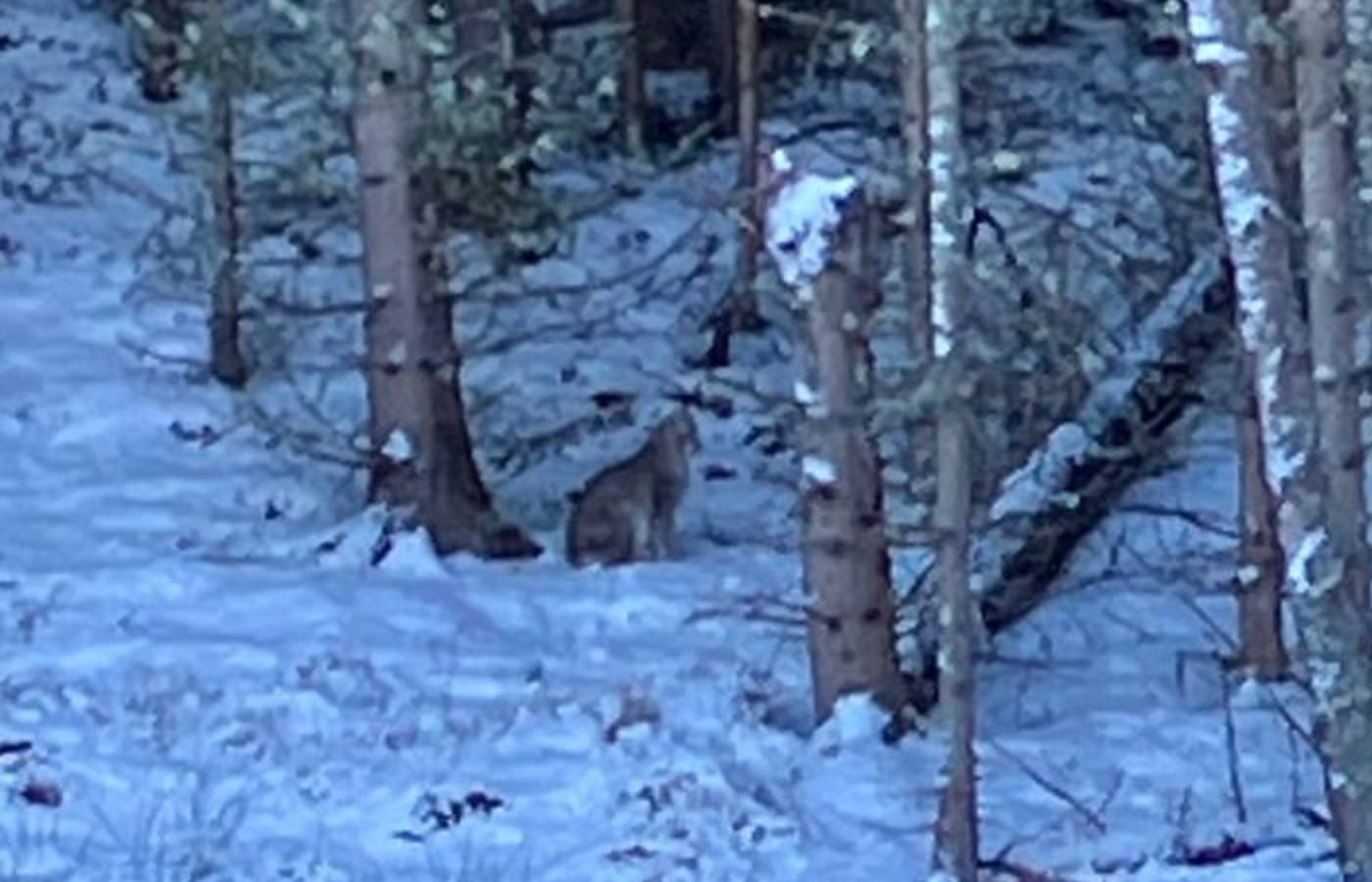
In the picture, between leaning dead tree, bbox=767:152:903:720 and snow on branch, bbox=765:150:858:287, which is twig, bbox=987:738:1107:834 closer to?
leaning dead tree, bbox=767:152:903:720

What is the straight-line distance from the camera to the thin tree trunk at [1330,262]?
1092cm

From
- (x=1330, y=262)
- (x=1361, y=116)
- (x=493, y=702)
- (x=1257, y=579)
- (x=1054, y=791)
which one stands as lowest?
(x=1054, y=791)

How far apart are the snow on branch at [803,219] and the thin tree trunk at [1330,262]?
217 centimetres

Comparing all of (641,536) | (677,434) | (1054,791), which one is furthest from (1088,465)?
(1054,791)

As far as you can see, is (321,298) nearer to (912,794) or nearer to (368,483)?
(368,483)

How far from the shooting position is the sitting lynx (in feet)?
53.4

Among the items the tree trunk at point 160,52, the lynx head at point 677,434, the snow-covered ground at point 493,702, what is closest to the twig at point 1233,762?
the snow-covered ground at point 493,702

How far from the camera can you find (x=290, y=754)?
13242 millimetres

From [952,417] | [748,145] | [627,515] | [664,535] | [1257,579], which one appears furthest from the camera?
[748,145]

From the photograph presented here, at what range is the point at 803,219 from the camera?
12.9m

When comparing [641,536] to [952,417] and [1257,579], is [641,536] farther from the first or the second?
[952,417]

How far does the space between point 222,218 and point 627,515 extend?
305cm

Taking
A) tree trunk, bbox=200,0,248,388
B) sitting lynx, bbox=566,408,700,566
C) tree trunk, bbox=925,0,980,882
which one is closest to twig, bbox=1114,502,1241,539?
sitting lynx, bbox=566,408,700,566

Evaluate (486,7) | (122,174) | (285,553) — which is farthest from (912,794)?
(122,174)
